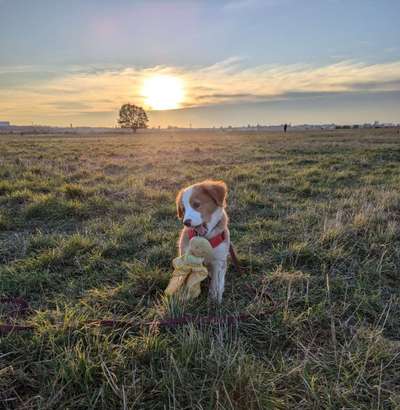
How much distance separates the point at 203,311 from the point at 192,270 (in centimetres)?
41

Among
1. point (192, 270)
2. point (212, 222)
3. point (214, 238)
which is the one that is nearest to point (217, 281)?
point (192, 270)

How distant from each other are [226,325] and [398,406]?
123 cm

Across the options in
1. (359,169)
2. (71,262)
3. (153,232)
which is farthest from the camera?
(359,169)

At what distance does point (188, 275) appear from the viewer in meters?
2.88

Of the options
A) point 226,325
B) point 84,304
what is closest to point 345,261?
point 226,325

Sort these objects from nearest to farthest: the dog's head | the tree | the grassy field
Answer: the grassy field → the dog's head → the tree

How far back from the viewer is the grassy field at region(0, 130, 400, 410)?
6.17ft

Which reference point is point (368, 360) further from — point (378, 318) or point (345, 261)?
point (345, 261)

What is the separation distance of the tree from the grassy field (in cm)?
9200

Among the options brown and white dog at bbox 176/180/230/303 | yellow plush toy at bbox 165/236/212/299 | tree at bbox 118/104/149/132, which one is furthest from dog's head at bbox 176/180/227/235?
tree at bbox 118/104/149/132

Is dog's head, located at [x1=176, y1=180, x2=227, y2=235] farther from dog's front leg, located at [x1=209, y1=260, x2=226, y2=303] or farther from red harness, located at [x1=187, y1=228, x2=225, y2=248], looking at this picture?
dog's front leg, located at [x1=209, y1=260, x2=226, y2=303]

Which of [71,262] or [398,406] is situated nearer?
[398,406]

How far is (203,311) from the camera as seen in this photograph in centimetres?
281

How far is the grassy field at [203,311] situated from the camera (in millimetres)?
1881
